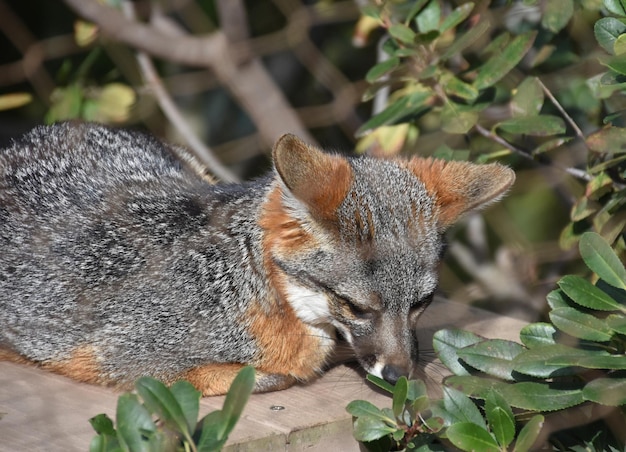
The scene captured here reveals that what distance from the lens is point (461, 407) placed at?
7.98ft

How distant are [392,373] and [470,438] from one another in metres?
0.37

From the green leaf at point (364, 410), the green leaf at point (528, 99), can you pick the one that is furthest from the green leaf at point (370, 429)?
the green leaf at point (528, 99)

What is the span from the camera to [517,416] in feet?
8.39

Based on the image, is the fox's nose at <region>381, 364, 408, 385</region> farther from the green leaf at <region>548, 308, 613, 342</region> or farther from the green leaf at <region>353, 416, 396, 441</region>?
the green leaf at <region>548, 308, 613, 342</region>

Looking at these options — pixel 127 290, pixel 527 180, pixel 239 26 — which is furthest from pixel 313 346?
pixel 239 26

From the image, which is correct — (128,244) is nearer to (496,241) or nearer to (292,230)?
(292,230)

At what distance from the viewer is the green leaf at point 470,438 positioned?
2279 mm

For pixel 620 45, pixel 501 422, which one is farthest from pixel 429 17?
pixel 501 422

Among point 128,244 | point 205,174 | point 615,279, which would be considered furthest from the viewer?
point 205,174

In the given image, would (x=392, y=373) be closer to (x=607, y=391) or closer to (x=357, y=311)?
(x=357, y=311)

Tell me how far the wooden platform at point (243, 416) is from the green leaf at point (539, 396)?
16.6 inches

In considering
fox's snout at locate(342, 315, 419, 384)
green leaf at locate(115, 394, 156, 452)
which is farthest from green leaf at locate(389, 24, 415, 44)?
green leaf at locate(115, 394, 156, 452)

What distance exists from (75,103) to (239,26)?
0.99 meters

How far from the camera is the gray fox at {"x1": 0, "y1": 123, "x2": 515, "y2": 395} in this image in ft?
8.63
